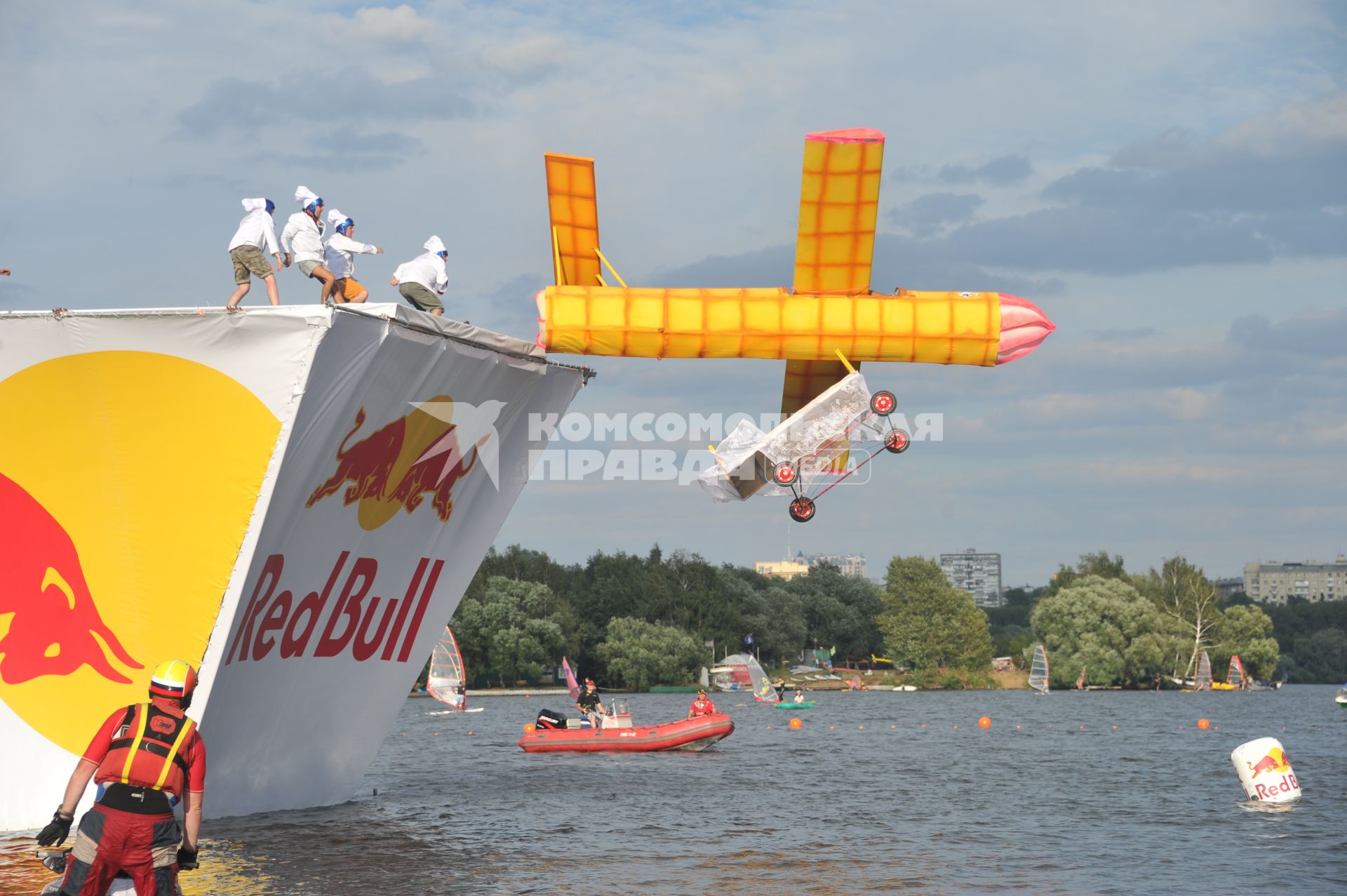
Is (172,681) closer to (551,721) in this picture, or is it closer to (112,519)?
(112,519)

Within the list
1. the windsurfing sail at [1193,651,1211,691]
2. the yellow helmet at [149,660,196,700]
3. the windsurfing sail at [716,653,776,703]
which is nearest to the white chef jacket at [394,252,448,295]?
the yellow helmet at [149,660,196,700]

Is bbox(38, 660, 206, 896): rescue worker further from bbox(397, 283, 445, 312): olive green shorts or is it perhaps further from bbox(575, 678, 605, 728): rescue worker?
bbox(575, 678, 605, 728): rescue worker

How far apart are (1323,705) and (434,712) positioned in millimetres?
54191

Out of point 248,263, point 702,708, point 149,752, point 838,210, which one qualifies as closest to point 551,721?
point 702,708

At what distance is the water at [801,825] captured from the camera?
19.8m

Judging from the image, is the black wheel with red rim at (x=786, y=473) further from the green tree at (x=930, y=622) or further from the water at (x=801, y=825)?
the green tree at (x=930, y=622)

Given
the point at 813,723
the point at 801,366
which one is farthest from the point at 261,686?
the point at 813,723

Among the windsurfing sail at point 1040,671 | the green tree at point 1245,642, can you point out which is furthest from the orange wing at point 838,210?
the green tree at point 1245,642

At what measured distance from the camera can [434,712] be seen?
246 feet

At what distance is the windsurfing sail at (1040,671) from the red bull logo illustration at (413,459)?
2881 inches

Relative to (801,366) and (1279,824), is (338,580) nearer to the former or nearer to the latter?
(801,366)

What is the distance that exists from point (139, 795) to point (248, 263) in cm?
974

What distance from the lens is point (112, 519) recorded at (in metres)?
18.0

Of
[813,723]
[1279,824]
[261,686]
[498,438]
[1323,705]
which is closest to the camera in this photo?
[261,686]
